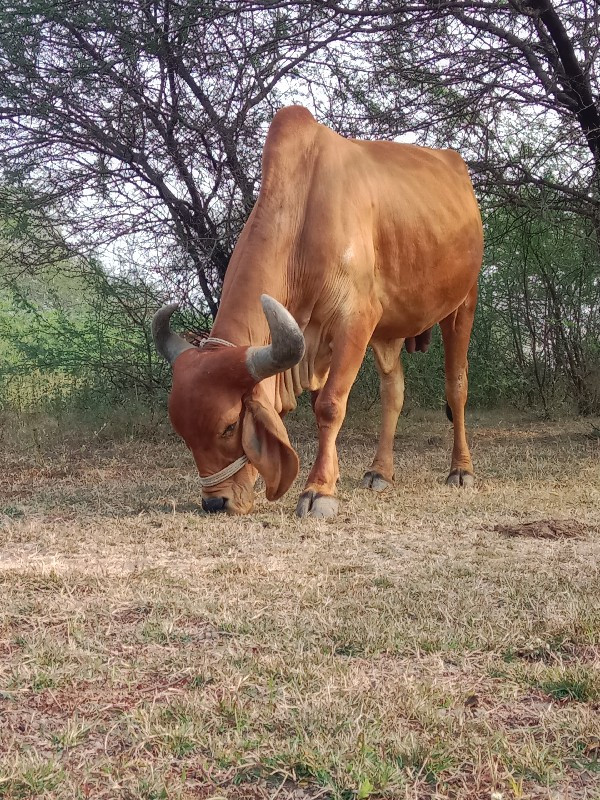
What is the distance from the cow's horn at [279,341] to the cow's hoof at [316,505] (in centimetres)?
76

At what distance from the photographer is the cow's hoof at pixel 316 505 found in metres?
4.35

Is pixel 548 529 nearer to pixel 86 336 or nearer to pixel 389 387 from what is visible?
pixel 389 387

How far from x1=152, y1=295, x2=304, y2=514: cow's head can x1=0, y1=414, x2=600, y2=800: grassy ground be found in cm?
20

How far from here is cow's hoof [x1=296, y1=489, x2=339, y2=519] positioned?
14.3 feet

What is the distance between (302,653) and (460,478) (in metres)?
3.47

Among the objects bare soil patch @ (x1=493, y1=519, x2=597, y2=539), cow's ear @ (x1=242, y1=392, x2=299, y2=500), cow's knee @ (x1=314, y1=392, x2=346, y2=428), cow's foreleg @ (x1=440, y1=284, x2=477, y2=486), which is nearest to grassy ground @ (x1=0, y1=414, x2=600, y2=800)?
bare soil patch @ (x1=493, y1=519, x2=597, y2=539)

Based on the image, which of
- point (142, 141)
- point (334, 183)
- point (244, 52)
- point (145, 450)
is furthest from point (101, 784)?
point (142, 141)

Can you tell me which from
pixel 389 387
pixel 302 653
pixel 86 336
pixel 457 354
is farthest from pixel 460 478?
pixel 86 336

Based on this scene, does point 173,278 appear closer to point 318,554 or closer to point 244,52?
point 244,52

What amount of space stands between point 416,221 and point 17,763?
15.1 ft

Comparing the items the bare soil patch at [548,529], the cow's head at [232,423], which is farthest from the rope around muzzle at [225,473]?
the bare soil patch at [548,529]

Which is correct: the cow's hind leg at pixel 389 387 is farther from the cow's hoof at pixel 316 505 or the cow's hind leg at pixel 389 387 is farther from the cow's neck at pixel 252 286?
the cow's neck at pixel 252 286

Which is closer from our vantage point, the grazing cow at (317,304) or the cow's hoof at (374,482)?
the grazing cow at (317,304)

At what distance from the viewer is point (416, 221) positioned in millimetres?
5613
